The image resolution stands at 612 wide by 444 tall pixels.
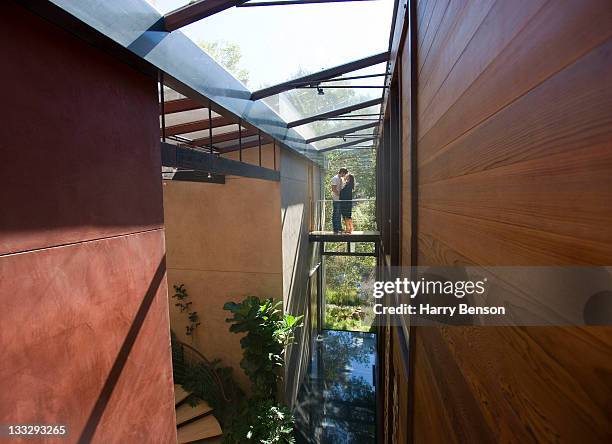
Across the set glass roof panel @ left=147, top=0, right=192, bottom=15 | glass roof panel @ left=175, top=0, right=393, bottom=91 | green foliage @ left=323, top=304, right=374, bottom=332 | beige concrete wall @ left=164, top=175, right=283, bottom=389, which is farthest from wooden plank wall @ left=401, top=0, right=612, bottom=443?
green foliage @ left=323, top=304, right=374, bottom=332

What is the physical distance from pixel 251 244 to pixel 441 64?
4.69 meters

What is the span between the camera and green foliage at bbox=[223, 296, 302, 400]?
4742 mm

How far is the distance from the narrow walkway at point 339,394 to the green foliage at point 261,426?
1.32 meters

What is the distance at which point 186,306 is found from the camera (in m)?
5.94

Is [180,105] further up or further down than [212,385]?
further up

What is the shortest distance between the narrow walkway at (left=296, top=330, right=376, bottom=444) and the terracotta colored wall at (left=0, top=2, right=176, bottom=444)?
182 inches

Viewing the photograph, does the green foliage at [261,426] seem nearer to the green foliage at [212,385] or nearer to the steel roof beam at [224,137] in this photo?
the green foliage at [212,385]

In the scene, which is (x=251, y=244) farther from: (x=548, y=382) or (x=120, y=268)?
(x=548, y=382)

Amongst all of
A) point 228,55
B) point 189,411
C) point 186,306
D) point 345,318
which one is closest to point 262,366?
point 189,411

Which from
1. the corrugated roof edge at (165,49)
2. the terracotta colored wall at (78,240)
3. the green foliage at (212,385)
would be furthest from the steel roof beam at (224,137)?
the green foliage at (212,385)

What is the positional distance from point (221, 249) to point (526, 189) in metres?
5.52

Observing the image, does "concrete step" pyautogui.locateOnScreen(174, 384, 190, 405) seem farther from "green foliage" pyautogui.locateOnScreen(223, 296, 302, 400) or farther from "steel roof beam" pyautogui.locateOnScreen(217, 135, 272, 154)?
"steel roof beam" pyautogui.locateOnScreen(217, 135, 272, 154)

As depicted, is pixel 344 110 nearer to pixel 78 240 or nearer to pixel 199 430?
pixel 78 240

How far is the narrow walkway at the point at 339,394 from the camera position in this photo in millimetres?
5824
